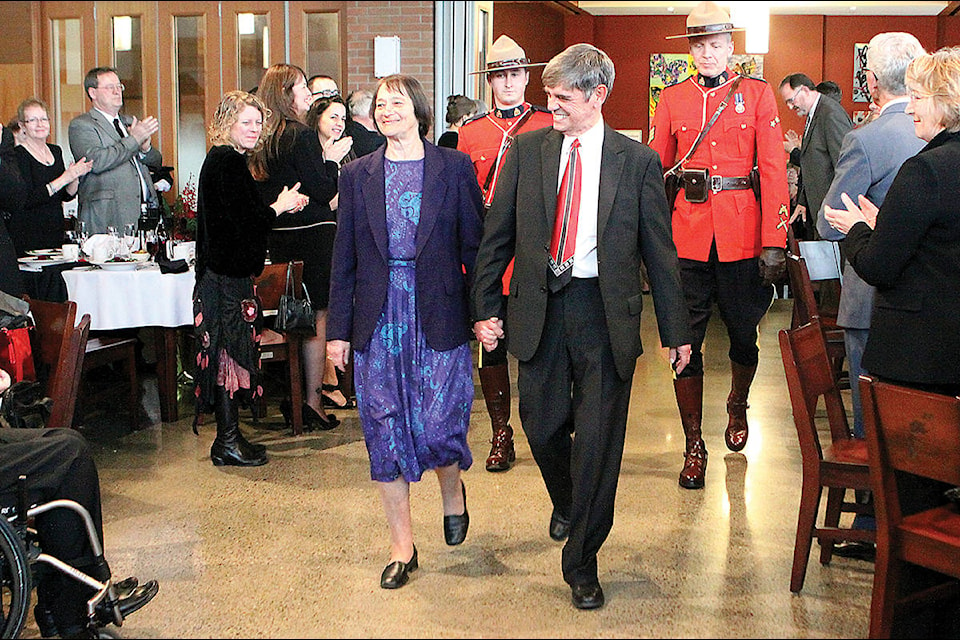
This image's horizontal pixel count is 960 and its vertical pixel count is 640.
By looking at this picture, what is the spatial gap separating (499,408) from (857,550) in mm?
1685

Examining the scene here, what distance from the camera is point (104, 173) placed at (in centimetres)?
671

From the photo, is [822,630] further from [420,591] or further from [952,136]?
[952,136]

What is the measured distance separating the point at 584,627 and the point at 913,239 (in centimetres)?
141

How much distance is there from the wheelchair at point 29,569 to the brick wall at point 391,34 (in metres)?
6.92

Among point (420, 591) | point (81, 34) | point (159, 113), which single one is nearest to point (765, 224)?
point (420, 591)

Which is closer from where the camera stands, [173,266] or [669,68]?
[173,266]

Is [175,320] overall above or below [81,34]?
below

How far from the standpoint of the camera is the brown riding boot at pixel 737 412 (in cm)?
498

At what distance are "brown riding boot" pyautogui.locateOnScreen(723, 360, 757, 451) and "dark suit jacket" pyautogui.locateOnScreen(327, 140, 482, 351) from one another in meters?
1.89

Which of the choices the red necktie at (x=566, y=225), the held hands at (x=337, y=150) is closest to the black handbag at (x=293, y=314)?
the held hands at (x=337, y=150)

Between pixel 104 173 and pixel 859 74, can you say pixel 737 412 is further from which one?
pixel 859 74

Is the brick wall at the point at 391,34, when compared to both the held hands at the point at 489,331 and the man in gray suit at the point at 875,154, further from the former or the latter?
the held hands at the point at 489,331

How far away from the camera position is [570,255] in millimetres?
3227

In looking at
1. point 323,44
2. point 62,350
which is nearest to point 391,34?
point 323,44
